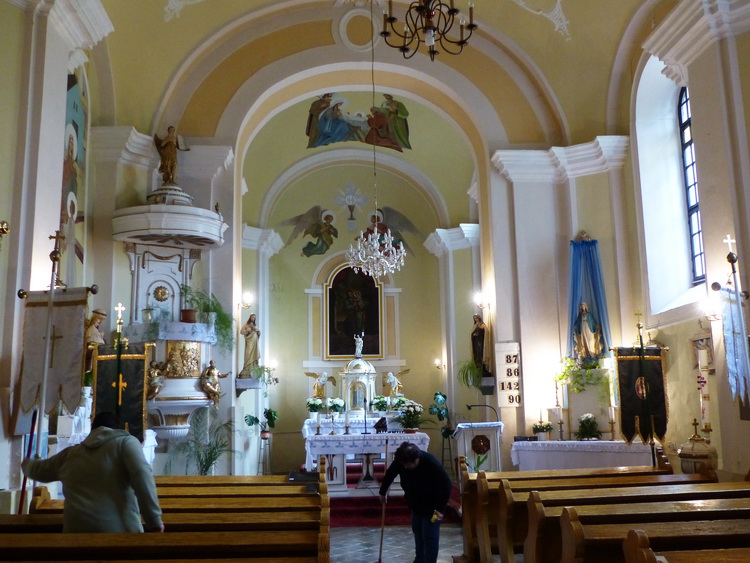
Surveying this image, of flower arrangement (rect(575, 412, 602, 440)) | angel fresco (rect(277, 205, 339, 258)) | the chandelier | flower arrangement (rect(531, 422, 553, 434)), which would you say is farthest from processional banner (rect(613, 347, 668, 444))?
angel fresco (rect(277, 205, 339, 258))

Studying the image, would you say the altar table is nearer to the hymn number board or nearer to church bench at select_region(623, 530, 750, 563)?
the hymn number board

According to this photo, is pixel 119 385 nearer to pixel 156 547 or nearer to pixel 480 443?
pixel 156 547

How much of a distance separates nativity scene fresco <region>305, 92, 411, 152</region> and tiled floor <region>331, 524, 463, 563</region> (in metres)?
9.50

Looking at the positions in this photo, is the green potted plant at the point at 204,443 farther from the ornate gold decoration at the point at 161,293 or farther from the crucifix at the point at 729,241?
the crucifix at the point at 729,241

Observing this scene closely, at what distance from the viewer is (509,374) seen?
11656 mm

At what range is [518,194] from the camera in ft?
39.3

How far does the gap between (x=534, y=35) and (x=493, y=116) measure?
55.1 inches

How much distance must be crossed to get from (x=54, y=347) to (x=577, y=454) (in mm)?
6613

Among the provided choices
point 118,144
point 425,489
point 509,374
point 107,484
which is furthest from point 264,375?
point 107,484

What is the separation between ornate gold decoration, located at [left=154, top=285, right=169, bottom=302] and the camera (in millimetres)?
11067

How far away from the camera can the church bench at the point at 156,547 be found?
3992 millimetres

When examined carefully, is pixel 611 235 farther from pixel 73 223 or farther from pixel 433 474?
pixel 73 223

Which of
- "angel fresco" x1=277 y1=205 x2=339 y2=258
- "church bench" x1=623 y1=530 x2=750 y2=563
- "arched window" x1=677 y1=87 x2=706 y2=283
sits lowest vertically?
"church bench" x1=623 y1=530 x2=750 y2=563

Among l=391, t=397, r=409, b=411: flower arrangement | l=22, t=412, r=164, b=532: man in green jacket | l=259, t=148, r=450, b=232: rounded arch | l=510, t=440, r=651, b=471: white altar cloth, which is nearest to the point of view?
l=22, t=412, r=164, b=532: man in green jacket
